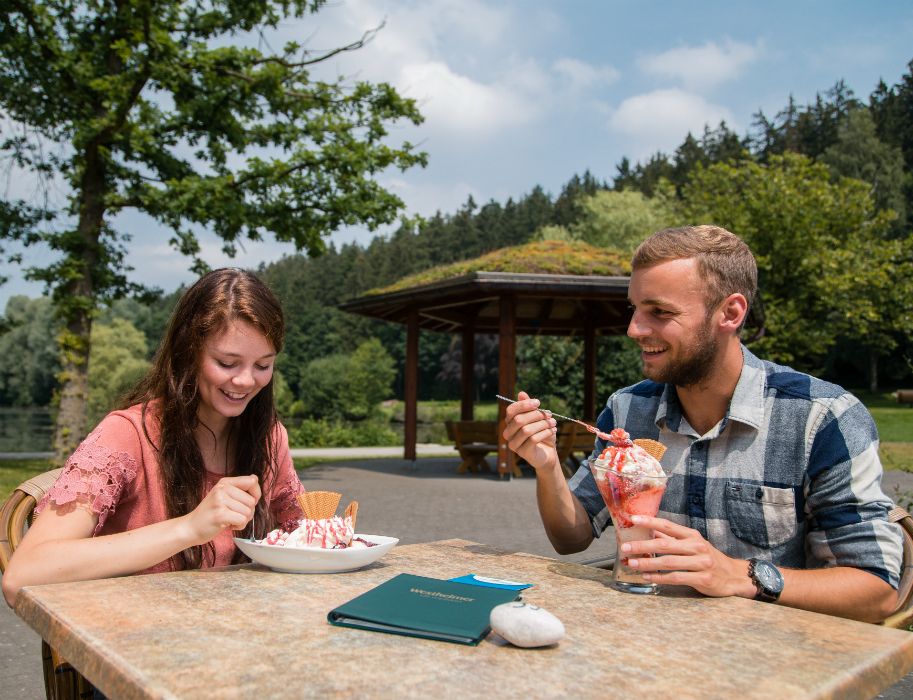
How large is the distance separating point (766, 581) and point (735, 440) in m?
0.50

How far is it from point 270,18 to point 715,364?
13.0 metres

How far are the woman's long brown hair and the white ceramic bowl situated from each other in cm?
33

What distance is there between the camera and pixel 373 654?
4.29 ft

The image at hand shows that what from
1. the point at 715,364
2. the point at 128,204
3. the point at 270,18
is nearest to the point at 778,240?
the point at 270,18

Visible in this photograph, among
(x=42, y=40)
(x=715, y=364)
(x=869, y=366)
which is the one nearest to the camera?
(x=715, y=364)

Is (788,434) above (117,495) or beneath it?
above

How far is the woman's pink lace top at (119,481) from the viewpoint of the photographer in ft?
6.49

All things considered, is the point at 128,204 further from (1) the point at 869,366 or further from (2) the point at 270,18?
(1) the point at 869,366

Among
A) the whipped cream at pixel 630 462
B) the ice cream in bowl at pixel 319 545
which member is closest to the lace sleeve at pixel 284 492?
the ice cream in bowl at pixel 319 545

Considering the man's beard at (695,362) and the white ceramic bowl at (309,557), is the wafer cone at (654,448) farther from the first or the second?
the white ceramic bowl at (309,557)

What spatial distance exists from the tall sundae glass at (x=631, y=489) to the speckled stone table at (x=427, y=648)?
0.07 m

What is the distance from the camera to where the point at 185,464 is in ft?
7.45

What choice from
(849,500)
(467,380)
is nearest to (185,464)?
(849,500)

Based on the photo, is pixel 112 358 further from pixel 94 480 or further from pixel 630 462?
pixel 630 462
